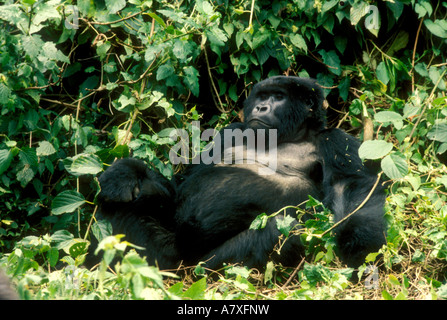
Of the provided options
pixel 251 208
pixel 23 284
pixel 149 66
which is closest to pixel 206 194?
pixel 251 208

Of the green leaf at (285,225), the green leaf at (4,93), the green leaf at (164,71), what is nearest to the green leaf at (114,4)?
the green leaf at (164,71)

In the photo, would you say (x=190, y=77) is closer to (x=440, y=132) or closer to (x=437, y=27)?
(x=440, y=132)

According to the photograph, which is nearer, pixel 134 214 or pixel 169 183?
pixel 134 214

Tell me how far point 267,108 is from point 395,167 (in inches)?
43.8

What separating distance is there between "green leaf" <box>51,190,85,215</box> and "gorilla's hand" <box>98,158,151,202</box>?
191 mm

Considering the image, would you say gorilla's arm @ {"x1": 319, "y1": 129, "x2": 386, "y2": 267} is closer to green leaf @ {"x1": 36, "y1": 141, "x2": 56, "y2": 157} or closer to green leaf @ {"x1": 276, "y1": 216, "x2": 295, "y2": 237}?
green leaf @ {"x1": 276, "y1": 216, "x2": 295, "y2": 237}

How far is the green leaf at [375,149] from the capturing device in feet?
10.5

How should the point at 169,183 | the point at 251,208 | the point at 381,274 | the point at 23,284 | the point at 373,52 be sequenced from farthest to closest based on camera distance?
the point at 373,52, the point at 169,183, the point at 251,208, the point at 381,274, the point at 23,284

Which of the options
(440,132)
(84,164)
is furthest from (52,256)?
(440,132)

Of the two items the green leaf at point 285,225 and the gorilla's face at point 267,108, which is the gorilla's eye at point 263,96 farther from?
the green leaf at point 285,225

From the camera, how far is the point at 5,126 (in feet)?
13.8

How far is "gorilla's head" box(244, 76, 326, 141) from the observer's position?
13.3 feet

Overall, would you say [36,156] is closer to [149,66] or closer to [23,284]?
[149,66]
